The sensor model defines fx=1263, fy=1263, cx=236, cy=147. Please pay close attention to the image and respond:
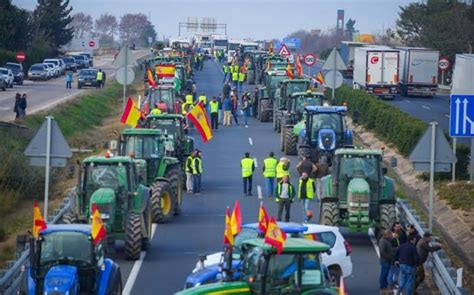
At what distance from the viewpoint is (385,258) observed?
2330 centimetres

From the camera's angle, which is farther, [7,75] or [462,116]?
[7,75]

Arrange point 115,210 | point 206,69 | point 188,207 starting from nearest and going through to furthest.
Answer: point 115,210, point 188,207, point 206,69

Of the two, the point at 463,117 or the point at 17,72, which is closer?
the point at 463,117

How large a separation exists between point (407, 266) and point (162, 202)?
34.9ft

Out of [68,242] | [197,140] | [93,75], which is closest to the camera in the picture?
[68,242]

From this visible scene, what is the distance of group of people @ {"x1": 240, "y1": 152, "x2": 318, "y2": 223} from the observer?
1214 inches

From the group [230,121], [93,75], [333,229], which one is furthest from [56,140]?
[93,75]

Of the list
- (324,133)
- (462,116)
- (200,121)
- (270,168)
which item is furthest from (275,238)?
(324,133)

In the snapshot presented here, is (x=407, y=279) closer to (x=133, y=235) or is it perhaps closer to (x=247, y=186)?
(x=133, y=235)

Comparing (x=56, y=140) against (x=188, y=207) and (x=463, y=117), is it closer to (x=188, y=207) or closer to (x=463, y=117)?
(x=463, y=117)

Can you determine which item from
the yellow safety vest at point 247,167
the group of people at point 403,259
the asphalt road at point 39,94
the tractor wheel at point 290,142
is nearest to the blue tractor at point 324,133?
the yellow safety vest at point 247,167

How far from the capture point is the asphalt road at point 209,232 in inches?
973

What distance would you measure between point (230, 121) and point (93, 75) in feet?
91.3

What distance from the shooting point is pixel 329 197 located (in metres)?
28.8
